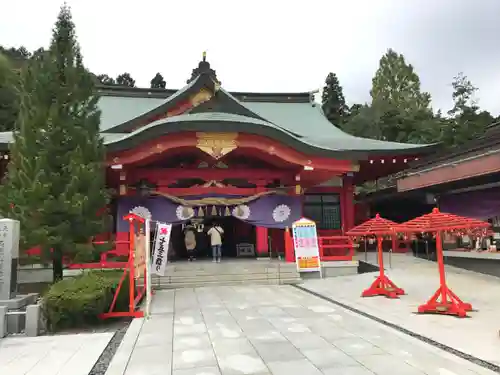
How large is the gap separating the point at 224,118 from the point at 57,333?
7762mm

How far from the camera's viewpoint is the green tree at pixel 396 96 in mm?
42406

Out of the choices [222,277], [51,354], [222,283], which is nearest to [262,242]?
[222,277]

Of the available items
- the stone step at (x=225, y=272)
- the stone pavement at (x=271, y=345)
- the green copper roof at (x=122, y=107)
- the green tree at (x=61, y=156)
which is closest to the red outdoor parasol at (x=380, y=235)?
the stone pavement at (x=271, y=345)

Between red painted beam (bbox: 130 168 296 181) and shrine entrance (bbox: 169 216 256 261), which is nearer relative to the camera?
red painted beam (bbox: 130 168 296 181)

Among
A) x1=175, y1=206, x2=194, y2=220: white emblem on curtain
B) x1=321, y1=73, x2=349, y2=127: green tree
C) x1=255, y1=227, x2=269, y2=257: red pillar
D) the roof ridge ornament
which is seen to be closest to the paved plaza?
x1=255, y1=227, x2=269, y2=257: red pillar

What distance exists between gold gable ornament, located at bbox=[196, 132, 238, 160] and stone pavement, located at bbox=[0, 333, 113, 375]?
724 cm

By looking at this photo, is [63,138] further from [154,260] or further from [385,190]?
[385,190]

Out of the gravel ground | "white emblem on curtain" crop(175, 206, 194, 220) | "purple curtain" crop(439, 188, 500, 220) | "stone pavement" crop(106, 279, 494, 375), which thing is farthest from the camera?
"white emblem on curtain" crop(175, 206, 194, 220)

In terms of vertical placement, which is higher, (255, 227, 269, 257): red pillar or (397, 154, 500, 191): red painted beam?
(397, 154, 500, 191): red painted beam

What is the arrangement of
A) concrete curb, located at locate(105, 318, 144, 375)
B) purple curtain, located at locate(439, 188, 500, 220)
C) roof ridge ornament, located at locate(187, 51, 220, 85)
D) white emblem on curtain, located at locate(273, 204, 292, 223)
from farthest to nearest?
roof ridge ornament, located at locate(187, 51, 220, 85) < white emblem on curtain, located at locate(273, 204, 292, 223) < purple curtain, located at locate(439, 188, 500, 220) < concrete curb, located at locate(105, 318, 144, 375)

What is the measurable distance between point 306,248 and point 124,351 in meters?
7.37

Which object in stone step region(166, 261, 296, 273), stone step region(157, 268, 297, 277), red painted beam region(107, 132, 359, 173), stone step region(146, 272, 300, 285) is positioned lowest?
stone step region(146, 272, 300, 285)

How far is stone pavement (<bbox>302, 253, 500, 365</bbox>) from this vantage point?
5.44 meters

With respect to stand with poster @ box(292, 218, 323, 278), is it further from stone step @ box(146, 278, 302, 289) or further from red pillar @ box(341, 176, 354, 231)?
red pillar @ box(341, 176, 354, 231)
